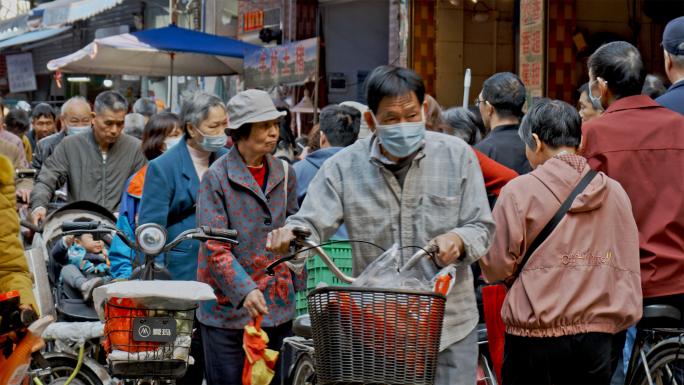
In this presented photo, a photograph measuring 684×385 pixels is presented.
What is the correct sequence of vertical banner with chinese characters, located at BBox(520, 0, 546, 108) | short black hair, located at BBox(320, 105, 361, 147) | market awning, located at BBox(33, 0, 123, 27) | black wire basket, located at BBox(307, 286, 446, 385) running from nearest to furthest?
black wire basket, located at BBox(307, 286, 446, 385)
short black hair, located at BBox(320, 105, 361, 147)
vertical banner with chinese characters, located at BBox(520, 0, 546, 108)
market awning, located at BBox(33, 0, 123, 27)

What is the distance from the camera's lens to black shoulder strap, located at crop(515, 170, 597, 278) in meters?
3.67

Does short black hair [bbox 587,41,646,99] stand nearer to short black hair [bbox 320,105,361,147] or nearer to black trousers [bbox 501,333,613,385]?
black trousers [bbox 501,333,613,385]

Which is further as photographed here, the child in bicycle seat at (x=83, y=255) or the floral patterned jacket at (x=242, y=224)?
the child in bicycle seat at (x=83, y=255)

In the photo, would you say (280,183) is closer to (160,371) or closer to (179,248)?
(179,248)

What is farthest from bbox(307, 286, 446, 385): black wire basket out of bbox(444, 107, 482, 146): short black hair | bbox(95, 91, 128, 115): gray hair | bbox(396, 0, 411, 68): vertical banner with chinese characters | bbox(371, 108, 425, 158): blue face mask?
bbox(396, 0, 411, 68): vertical banner with chinese characters

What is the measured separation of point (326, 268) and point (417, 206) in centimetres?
155

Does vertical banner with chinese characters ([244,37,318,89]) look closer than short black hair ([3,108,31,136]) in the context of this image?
No

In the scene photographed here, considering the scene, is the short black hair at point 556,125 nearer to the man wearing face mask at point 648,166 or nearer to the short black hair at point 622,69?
the man wearing face mask at point 648,166

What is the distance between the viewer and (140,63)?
1381 centimetres

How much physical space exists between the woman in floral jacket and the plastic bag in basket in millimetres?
694

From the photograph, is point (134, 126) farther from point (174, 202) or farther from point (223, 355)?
point (223, 355)

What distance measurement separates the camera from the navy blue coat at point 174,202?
4.76 metres

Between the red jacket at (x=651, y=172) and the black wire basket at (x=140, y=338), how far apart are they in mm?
2460

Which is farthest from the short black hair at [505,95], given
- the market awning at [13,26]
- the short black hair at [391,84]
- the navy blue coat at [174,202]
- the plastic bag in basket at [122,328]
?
the market awning at [13,26]
